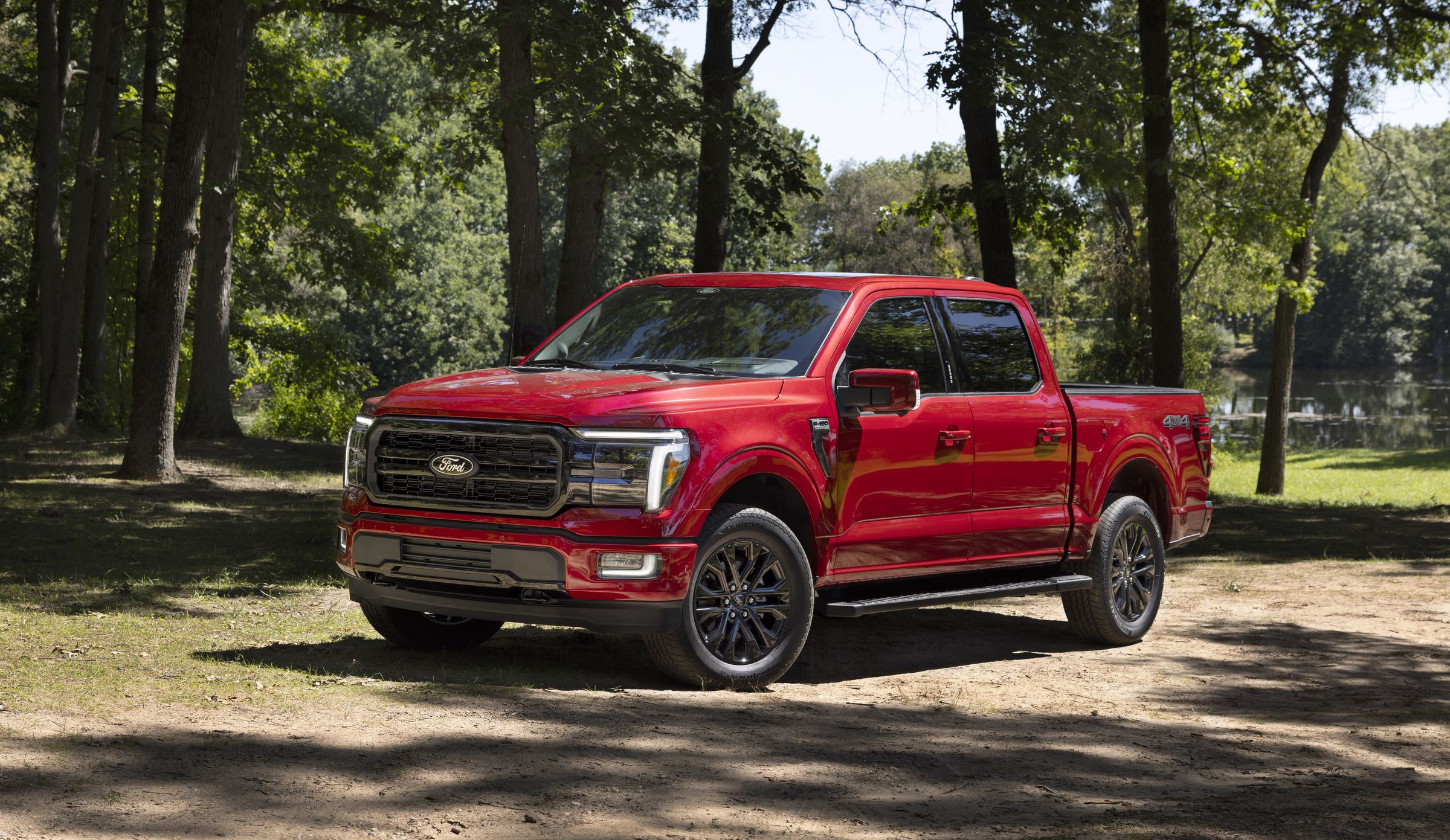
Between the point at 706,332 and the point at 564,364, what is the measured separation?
78 cm

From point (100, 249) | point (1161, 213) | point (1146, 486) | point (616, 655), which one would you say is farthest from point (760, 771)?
point (100, 249)

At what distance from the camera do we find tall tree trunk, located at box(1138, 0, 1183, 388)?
20766 mm

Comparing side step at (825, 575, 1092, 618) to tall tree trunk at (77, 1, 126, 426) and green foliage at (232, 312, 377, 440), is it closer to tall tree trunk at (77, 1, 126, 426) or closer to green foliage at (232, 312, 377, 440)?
tall tree trunk at (77, 1, 126, 426)

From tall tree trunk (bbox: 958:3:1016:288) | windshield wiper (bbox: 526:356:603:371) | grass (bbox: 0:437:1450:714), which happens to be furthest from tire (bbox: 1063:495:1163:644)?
tall tree trunk (bbox: 958:3:1016:288)

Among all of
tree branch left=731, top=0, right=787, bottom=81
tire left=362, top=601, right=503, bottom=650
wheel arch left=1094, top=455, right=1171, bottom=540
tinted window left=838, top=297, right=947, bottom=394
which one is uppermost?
tree branch left=731, top=0, right=787, bottom=81

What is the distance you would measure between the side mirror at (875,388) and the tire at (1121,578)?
91.9 inches

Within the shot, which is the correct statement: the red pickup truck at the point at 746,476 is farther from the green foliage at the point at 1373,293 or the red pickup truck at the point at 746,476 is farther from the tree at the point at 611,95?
the green foliage at the point at 1373,293

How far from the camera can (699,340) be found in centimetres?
799

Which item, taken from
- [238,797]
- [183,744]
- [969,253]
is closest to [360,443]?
[183,744]

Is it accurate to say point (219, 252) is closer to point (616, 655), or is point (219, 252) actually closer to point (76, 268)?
point (76, 268)

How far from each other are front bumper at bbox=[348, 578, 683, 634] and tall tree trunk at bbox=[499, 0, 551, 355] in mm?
7831

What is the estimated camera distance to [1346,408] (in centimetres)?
7644

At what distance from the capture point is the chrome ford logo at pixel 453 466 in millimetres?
6945

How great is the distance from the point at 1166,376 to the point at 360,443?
611 inches
